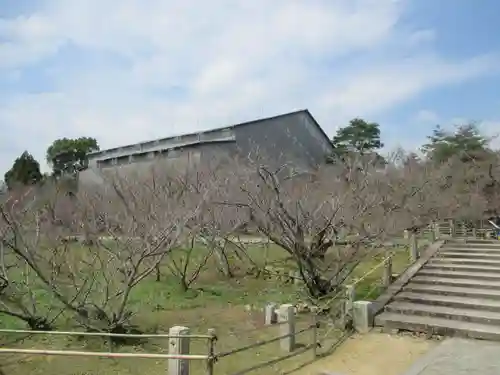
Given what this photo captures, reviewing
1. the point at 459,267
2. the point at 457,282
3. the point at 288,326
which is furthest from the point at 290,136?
the point at 288,326

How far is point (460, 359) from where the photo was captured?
7578 millimetres

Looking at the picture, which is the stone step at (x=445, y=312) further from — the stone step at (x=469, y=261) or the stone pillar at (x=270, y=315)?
the stone step at (x=469, y=261)

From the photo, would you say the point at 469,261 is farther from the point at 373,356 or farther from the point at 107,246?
the point at 107,246

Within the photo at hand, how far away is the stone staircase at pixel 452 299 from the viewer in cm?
930

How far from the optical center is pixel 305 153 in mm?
37125

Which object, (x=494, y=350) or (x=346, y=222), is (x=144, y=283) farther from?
(x=494, y=350)

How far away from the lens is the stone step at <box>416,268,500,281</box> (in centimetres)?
1184

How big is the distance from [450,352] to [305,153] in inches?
1172

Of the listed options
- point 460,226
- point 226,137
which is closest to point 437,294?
point 460,226

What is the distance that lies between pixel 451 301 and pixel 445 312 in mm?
656

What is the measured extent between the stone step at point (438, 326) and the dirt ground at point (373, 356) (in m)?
0.41

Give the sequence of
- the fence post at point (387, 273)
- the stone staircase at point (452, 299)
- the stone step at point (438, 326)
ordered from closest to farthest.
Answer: the stone step at point (438, 326)
the stone staircase at point (452, 299)
the fence post at point (387, 273)

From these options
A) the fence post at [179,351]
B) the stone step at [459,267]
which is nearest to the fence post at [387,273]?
the stone step at [459,267]

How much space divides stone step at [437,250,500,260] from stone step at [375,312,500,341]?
4845 millimetres
